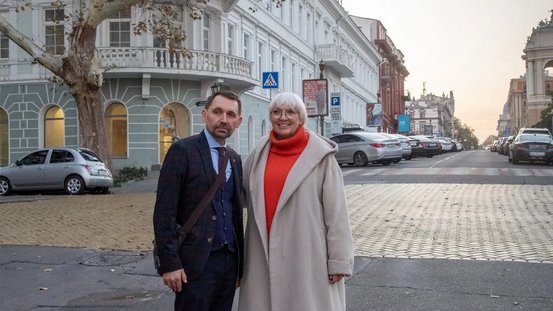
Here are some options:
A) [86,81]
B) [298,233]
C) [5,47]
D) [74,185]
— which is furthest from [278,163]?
[5,47]

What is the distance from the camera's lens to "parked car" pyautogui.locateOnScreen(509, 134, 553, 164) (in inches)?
1133

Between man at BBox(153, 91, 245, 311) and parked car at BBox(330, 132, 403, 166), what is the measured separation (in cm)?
2439

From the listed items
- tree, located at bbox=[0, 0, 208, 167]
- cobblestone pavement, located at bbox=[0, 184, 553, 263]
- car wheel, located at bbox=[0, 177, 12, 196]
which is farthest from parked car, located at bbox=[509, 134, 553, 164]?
car wheel, located at bbox=[0, 177, 12, 196]

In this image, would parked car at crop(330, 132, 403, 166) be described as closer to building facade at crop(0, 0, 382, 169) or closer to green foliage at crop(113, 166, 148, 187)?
building facade at crop(0, 0, 382, 169)

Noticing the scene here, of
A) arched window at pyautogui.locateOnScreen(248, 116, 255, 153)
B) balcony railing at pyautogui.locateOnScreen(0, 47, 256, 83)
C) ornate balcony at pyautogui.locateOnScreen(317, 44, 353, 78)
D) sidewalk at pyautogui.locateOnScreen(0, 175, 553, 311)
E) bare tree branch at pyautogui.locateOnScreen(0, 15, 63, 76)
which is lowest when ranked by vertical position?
sidewalk at pyautogui.locateOnScreen(0, 175, 553, 311)

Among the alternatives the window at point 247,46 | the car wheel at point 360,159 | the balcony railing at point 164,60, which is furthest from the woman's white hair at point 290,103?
the window at point 247,46

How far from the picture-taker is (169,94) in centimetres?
2827

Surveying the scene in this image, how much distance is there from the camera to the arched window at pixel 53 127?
28.9 m

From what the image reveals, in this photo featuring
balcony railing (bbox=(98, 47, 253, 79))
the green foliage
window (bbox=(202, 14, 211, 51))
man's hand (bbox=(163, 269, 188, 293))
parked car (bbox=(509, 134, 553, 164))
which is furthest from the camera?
window (bbox=(202, 14, 211, 51))

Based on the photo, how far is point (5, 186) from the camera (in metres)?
20.0

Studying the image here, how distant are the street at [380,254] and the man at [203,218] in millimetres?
2253

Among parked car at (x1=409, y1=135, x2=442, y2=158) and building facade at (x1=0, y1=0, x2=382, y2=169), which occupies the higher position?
building facade at (x1=0, y1=0, x2=382, y2=169)

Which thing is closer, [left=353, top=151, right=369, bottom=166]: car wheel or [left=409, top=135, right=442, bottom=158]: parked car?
[left=353, top=151, right=369, bottom=166]: car wheel

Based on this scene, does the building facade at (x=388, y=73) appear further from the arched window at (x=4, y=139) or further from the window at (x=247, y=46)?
the arched window at (x=4, y=139)
